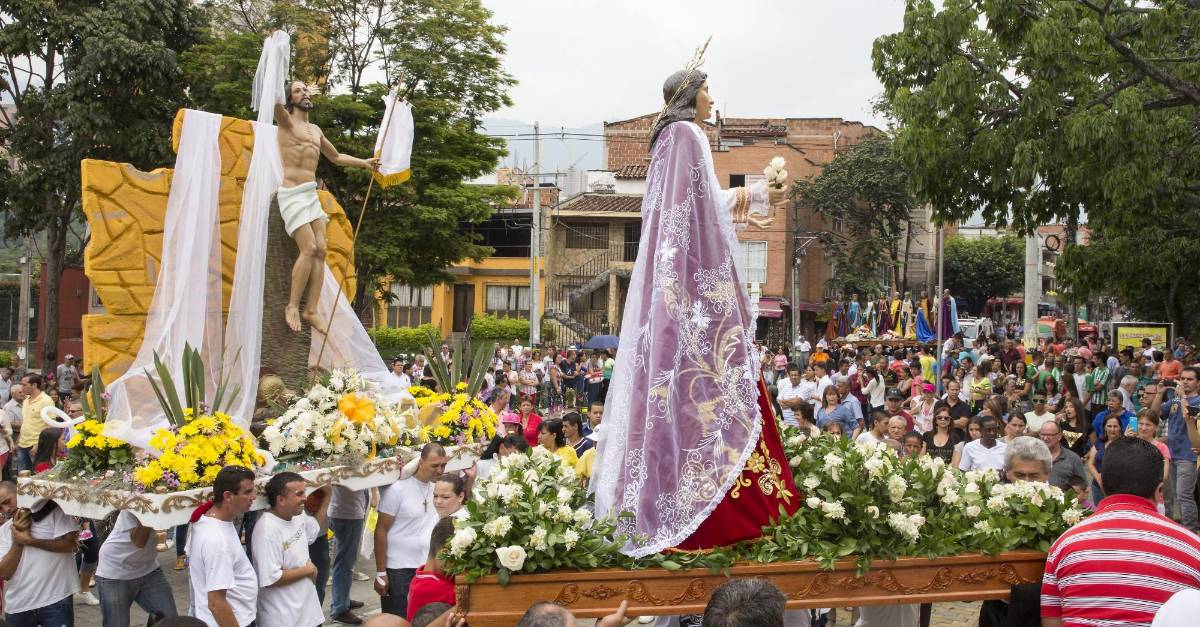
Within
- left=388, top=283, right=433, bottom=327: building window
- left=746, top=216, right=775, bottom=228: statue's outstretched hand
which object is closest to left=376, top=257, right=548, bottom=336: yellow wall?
left=388, top=283, right=433, bottom=327: building window

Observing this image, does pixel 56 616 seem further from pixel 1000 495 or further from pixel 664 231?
pixel 1000 495

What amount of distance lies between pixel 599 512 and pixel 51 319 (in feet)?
72.9

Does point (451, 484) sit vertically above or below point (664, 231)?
below

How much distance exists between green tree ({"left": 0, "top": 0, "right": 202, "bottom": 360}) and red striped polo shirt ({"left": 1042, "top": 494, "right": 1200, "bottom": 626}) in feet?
67.5

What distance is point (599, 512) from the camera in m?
4.88

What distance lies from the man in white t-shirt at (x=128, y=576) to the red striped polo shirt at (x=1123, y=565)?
4.79m

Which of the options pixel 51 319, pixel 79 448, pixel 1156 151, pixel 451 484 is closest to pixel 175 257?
pixel 79 448

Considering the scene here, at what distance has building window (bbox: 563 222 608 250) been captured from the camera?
4312cm

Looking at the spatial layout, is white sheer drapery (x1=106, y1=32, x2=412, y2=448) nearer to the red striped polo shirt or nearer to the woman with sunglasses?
the woman with sunglasses

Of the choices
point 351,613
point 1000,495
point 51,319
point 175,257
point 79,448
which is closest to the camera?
point 1000,495

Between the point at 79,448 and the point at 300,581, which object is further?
the point at 79,448

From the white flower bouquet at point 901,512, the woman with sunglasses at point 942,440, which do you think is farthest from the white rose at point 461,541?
the woman with sunglasses at point 942,440

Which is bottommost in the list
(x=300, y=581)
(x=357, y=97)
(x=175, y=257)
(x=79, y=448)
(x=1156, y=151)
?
(x=300, y=581)

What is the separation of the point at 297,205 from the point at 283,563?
4867 millimetres
